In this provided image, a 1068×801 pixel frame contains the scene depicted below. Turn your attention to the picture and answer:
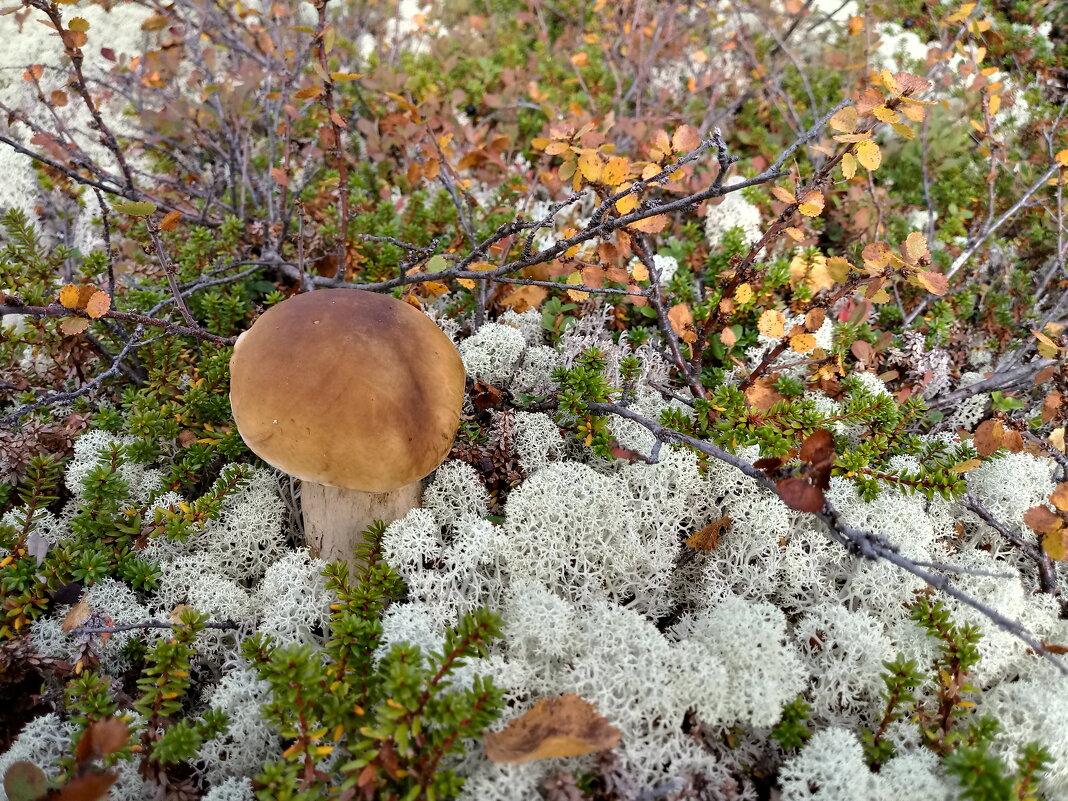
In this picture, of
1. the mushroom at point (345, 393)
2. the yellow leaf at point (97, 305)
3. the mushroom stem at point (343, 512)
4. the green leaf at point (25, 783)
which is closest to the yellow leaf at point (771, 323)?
the mushroom at point (345, 393)

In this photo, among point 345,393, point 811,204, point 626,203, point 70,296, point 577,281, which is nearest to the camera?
point 345,393

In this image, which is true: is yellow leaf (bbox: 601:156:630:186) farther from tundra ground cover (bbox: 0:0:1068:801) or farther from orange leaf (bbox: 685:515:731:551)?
orange leaf (bbox: 685:515:731:551)

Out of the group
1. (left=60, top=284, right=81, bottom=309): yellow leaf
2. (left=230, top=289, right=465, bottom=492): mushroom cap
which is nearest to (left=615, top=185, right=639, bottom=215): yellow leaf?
(left=230, top=289, right=465, bottom=492): mushroom cap

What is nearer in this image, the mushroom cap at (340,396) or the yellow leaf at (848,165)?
the mushroom cap at (340,396)

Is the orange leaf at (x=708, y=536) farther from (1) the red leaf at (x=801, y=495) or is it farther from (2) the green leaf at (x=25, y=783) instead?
(2) the green leaf at (x=25, y=783)

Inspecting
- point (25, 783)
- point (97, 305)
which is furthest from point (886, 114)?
point (25, 783)

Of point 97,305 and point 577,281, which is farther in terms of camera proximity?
point 577,281

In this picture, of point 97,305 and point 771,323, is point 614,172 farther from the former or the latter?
point 97,305
